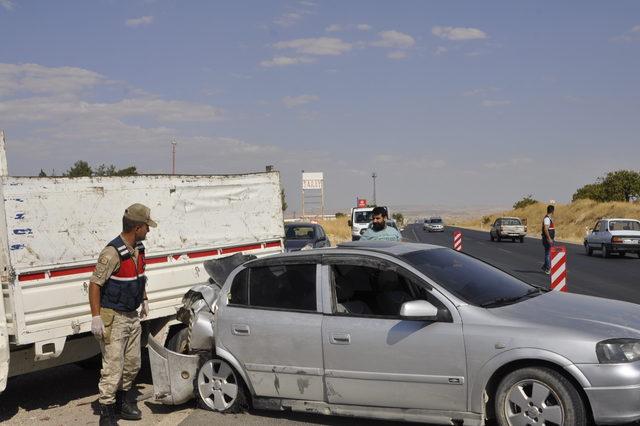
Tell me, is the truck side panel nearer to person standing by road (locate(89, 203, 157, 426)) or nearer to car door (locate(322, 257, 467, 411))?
person standing by road (locate(89, 203, 157, 426))

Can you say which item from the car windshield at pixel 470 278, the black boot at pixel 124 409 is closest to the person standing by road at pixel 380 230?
→ the car windshield at pixel 470 278

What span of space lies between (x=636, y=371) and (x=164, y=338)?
4892 millimetres

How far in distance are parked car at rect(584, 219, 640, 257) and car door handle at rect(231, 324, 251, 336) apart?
24.4m

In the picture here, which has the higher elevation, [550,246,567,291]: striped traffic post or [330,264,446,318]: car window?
[330,264,446,318]: car window

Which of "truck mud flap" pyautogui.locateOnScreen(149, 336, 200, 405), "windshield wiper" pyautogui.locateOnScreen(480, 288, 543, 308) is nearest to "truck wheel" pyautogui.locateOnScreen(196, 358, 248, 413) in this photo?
"truck mud flap" pyautogui.locateOnScreen(149, 336, 200, 405)

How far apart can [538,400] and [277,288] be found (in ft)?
7.98

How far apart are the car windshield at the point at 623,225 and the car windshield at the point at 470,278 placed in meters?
23.9

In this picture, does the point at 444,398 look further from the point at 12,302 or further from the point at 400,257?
the point at 12,302

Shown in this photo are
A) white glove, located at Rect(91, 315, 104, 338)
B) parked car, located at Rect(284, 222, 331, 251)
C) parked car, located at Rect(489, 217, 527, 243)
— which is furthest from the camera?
parked car, located at Rect(489, 217, 527, 243)

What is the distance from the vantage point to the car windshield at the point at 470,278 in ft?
17.3

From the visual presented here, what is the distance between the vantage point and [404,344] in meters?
5.11

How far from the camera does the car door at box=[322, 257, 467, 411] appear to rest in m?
4.95

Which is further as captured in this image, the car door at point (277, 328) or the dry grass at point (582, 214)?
the dry grass at point (582, 214)

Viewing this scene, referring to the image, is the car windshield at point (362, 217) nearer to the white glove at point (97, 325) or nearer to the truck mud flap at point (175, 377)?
the truck mud flap at point (175, 377)
